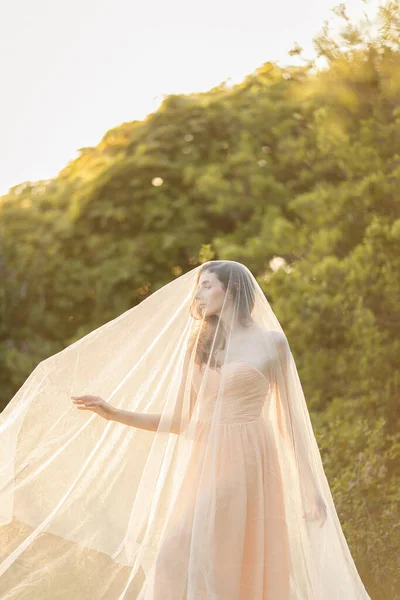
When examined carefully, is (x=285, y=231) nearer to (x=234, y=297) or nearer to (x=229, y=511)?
(x=234, y=297)

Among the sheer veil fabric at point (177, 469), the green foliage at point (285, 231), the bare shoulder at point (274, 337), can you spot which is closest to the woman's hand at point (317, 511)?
the sheer veil fabric at point (177, 469)

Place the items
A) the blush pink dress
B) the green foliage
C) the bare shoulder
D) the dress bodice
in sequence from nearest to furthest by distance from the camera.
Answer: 1. the blush pink dress
2. the dress bodice
3. the bare shoulder
4. the green foliage

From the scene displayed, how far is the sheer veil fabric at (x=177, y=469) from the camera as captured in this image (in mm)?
3123

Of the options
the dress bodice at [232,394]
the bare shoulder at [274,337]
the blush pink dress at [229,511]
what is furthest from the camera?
the bare shoulder at [274,337]

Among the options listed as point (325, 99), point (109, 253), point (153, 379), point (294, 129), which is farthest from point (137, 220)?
point (153, 379)

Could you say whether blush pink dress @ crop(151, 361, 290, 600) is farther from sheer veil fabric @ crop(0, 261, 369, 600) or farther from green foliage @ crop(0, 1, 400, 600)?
green foliage @ crop(0, 1, 400, 600)

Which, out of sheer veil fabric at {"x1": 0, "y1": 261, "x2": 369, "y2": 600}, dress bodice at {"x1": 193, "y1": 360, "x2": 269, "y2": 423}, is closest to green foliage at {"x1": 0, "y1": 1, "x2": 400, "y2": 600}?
sheer veil fabric at {"x1": 0, "y1": 261, "x2": 369, "y2": 600}

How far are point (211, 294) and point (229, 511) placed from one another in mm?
811

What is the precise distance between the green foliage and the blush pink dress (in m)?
1.46

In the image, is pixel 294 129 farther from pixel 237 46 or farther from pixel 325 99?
pixel 325 99

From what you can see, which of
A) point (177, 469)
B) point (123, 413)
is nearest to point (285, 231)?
point (123, 413)

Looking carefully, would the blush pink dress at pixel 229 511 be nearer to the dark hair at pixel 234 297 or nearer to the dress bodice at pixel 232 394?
the dress bodice at pixel 232 394

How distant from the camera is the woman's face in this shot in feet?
11.2

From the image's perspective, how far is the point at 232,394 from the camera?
10.7ft
